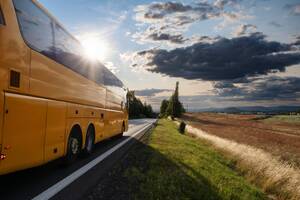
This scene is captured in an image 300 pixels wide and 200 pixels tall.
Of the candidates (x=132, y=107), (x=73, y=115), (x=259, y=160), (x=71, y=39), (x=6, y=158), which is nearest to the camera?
(x=6, y=158)

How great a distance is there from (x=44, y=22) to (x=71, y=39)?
7.55 ft

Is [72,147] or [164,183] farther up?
[72,147]

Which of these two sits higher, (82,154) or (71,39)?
(71,39)

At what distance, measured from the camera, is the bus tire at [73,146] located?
9039mm

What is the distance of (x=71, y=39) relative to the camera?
9.83 metres

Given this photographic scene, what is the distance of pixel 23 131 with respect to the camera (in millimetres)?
6156

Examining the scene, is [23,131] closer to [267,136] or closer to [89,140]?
[89,140]

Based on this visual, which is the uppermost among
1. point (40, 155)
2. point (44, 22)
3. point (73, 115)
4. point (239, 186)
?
point (44, 22)

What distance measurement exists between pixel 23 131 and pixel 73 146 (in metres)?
3.40

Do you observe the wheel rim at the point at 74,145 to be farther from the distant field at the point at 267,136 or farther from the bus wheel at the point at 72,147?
the distant field at the point at 267,136

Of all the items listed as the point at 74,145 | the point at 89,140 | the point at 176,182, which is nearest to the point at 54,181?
the point at 74,145

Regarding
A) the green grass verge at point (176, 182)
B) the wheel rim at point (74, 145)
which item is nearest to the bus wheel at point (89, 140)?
the wheel rim at point (74, 145)

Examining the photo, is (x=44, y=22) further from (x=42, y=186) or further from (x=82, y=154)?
(x=82, y=154)

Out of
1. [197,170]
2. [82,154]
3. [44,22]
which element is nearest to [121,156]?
[82,154]
